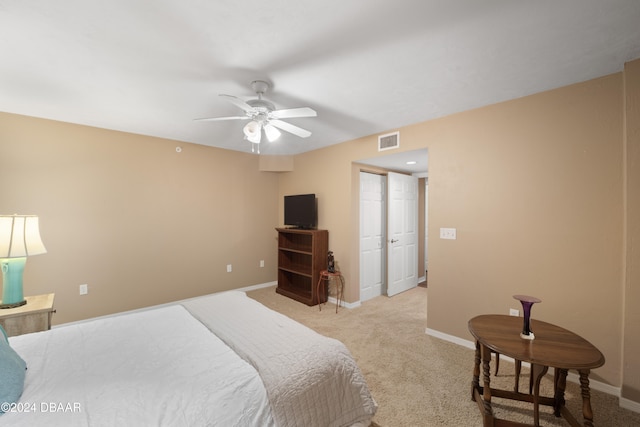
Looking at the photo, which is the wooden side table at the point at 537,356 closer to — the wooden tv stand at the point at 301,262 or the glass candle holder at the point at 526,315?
the glass candle holder at the point at 526,315

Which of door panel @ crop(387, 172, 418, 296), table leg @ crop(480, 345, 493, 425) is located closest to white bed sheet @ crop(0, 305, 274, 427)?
table leg @ crop(480, 345, 493, 425)

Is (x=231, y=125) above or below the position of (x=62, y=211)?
above

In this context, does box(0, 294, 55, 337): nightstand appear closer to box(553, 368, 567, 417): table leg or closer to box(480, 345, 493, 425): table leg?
box(480, 345, 493, 425): table leg

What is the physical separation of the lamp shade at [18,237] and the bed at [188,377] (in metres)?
0.95

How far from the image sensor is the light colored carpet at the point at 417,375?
182 centimetres

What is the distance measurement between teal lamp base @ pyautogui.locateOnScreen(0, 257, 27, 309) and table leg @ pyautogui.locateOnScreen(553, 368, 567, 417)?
4.23 metres

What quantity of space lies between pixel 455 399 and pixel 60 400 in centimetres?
238

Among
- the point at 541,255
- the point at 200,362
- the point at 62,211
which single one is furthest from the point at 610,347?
the point at 62,211

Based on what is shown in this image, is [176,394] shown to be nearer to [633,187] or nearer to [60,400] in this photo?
[60,400]

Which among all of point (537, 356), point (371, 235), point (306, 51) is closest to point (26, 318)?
point (306, 51)

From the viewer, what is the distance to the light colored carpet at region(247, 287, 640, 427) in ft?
5.96

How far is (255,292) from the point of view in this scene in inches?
182

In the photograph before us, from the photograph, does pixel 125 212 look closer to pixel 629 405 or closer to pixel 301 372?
pixel 301 372

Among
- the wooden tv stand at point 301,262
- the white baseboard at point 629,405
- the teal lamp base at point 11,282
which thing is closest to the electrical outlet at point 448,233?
Answer: the white baseboard at point 629,405
